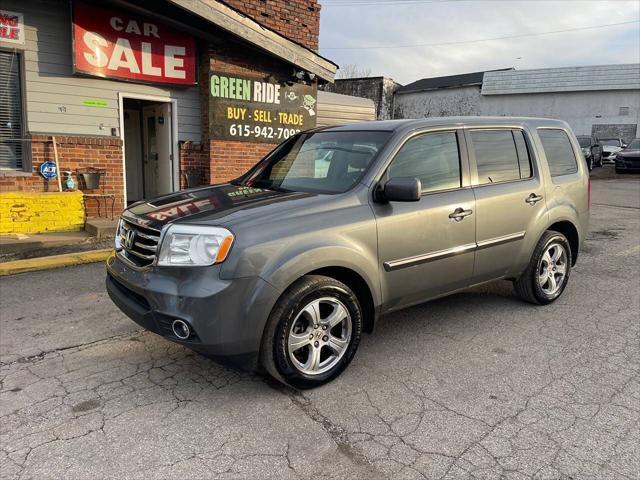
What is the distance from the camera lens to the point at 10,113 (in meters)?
7.89

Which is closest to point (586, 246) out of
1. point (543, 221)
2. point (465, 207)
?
point (543, 221)

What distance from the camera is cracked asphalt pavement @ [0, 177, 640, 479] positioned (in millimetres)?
2598

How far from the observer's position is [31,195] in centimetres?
775

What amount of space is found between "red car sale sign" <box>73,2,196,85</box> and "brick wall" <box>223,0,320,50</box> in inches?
79.4

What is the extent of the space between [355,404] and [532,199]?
2.73 m

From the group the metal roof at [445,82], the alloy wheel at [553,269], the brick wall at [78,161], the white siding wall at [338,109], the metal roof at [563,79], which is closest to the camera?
the alloy wheel at [553,269]

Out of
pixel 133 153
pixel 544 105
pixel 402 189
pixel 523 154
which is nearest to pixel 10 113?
pixel 133 153

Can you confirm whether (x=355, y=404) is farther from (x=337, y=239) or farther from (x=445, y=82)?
(x=445, y=82)

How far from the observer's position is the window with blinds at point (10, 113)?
7.75 m

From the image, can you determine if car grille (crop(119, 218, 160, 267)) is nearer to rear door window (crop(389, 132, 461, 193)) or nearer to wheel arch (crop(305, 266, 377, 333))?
wheel arch (crop(305, 266, 377, 333))

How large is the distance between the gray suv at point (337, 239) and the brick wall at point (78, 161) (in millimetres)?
5131

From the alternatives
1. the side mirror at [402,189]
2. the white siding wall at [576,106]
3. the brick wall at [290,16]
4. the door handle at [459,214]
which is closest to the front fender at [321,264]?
the side mirror at [402,189]

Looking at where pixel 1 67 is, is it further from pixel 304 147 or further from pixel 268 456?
pixel 268 456

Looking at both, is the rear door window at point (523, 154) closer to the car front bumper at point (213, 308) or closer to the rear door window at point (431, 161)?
the rear door window at point (431, 161)
